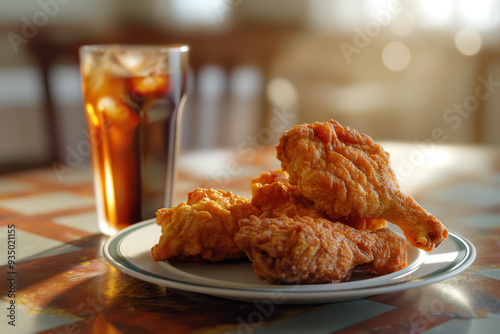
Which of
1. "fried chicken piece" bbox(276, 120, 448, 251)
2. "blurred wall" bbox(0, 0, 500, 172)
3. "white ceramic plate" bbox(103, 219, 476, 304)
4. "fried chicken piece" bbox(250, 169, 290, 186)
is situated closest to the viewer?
"white ceramic plate" bbox(103, 219, 476, 304)

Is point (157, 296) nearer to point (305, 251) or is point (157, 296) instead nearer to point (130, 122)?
point (305, 251)

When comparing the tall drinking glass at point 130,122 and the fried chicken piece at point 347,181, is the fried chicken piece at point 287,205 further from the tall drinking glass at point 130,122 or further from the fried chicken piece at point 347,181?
the tall drinking glass at point 130,122

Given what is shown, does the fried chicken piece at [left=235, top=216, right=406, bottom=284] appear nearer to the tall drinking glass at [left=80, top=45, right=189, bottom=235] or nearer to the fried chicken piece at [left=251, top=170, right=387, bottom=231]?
the fried chicken piece at [left=251, top=170, right=387, bottom=231]

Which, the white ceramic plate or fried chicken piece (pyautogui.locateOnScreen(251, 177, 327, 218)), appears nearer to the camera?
the white ceramic plate

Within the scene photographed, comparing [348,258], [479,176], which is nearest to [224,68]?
[479,176]

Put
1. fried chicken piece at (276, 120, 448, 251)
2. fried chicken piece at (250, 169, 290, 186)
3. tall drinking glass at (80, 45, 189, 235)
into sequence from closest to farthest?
fried chicken piece at (276, 120, 448, 251) < fried chicken piece at (250, 169, 290, 186) < tall drinking glass at (80, 45, 189, 235)

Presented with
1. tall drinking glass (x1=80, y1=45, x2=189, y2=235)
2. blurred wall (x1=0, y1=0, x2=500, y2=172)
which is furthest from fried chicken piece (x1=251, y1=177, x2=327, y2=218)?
blurred wall (x1=0, y1=0, x2=500, y2=172)

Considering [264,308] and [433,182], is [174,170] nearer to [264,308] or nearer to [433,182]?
[264,308]

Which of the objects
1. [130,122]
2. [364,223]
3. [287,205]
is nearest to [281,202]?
[287,205]
